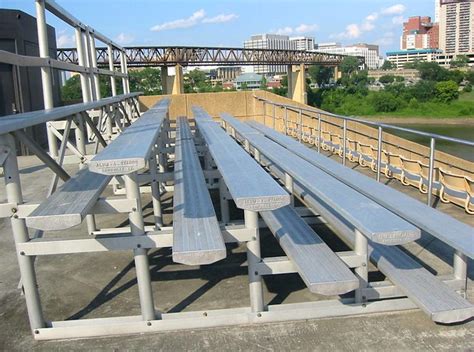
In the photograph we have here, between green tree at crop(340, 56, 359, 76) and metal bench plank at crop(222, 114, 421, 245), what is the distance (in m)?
92.7

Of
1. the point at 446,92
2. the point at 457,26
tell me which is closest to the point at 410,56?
the point at 457,26

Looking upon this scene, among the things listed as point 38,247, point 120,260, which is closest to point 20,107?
point 120,260

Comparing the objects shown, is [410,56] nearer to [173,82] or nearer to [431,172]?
[173,82]

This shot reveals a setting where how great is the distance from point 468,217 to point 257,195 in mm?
2852

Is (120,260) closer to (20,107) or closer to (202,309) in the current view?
(202,309)

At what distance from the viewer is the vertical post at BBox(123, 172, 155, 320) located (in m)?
2.74

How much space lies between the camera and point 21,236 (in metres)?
Result: 2.71

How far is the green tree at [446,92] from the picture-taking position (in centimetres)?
5947

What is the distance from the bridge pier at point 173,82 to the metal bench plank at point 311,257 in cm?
3302

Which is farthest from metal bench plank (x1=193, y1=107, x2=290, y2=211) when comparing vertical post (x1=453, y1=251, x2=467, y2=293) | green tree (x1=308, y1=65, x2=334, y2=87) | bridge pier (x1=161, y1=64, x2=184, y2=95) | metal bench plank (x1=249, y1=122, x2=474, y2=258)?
green tree (x1=308, y1=65, x2=334, y2=87)

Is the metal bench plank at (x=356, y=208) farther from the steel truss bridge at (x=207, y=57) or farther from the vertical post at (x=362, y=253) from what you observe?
the steel truss bridge at (x=207, y=57)

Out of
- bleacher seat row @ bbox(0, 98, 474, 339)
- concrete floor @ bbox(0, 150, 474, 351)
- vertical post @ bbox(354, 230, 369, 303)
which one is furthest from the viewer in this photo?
vertical post @ bbox(354, 230, 369, 303)

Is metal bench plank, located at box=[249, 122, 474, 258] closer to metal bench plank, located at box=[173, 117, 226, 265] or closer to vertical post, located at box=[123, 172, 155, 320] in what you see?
metal bench plank, located at box=[173, 117, 226, 265]

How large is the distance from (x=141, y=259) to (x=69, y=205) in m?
0.52
